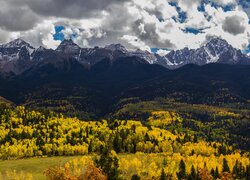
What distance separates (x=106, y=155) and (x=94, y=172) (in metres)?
54.2

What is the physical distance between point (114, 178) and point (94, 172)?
5168cm

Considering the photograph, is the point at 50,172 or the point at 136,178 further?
the point at 136,178

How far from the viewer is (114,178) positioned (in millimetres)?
149375

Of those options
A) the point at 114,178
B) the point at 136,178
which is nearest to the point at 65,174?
the point at 114,178

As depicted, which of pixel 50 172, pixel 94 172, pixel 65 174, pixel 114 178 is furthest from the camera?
pixel 114 178

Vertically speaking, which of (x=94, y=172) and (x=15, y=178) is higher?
(x=94, y=172)

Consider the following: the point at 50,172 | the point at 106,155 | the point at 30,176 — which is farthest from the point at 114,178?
the point at 30,176

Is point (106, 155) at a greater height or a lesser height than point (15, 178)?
greater

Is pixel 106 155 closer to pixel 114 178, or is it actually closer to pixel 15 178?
pixel 114 178

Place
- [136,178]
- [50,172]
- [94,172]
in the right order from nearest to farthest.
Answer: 1. [94,172]
2. [50,172]
3. [136,178]

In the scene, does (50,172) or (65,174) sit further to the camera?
(50,172)

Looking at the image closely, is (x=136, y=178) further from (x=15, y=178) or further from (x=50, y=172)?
(x=50, y=172)

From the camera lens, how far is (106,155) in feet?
504

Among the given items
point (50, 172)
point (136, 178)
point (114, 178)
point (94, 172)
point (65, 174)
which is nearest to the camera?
point (94, 172)
